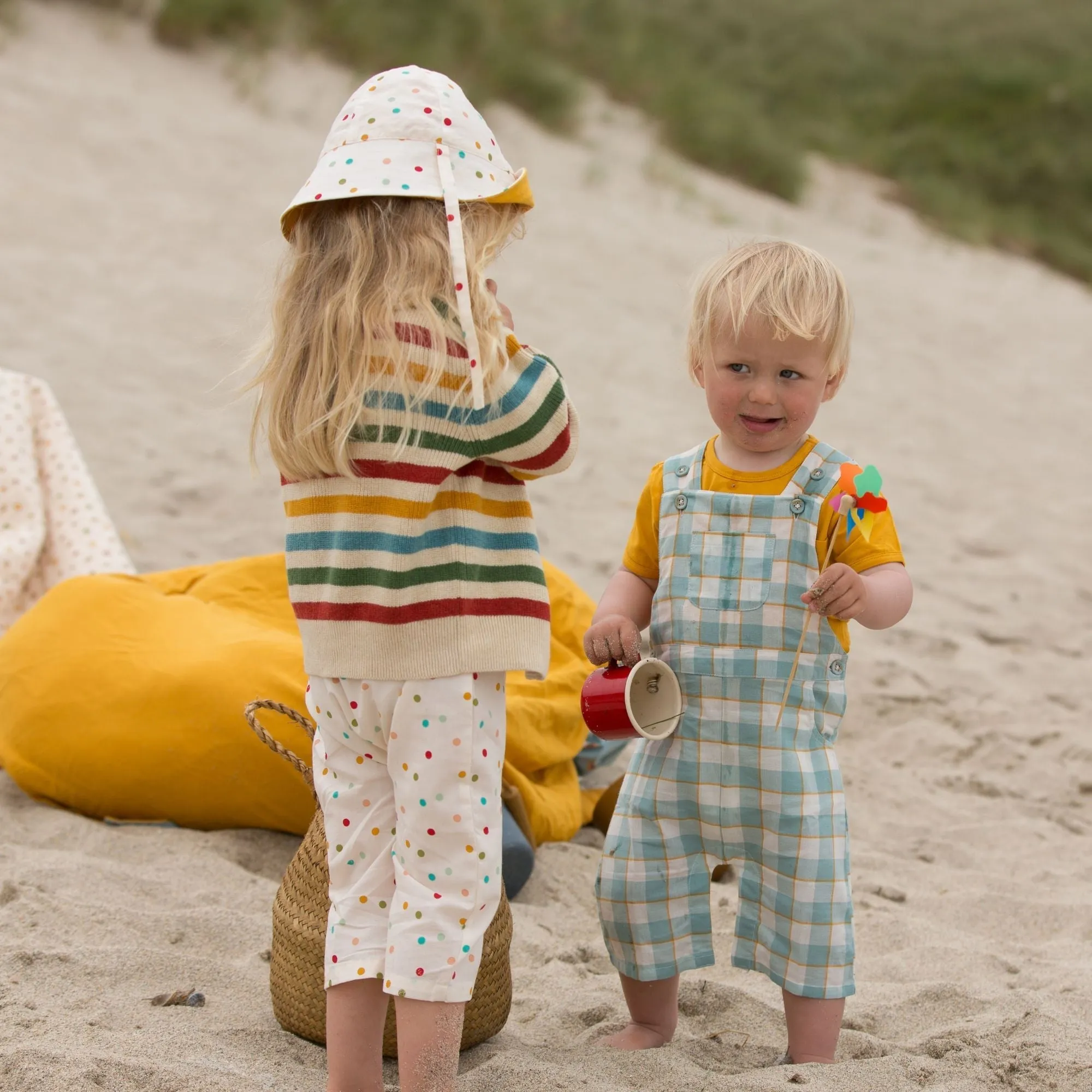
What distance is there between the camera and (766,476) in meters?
2.14

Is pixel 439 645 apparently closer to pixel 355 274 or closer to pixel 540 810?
pixel 355 274

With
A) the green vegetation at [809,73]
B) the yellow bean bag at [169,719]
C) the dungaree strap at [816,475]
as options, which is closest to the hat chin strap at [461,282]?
the dungaree strap at [816,475]

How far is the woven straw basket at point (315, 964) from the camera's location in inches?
83.7

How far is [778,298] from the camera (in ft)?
6.75

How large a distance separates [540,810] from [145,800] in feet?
2.79

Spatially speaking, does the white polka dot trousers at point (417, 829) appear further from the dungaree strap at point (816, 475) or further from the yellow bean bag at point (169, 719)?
the yellow bean bag at point (169, 719)

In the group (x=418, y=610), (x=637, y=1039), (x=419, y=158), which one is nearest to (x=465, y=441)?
(x=418, y=610)

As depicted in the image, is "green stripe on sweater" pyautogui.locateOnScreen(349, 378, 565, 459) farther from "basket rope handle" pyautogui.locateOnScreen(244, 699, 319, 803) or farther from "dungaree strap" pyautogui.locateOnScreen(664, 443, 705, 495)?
"basket rope handle" pyautogui.locateOnScreen(244, 699, 319, 803)

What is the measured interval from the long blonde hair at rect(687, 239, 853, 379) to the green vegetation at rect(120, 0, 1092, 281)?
8.33 metres

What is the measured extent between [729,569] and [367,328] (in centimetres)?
69

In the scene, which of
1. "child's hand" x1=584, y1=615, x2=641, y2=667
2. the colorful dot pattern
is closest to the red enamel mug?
"child's hand" x1=584, y1=615, x2=641, y2=667

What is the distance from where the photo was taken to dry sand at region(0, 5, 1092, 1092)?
2.21m

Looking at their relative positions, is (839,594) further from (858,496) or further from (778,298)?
(778,298)

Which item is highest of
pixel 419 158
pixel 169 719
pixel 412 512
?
pixel 419 158
